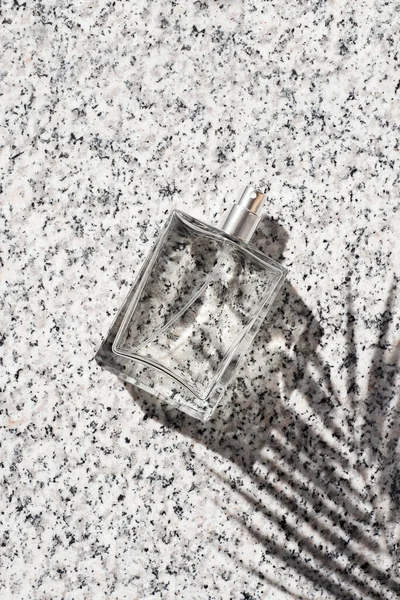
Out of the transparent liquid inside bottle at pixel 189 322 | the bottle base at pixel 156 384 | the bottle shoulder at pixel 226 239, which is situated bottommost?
the bottle base at pixel 156 384

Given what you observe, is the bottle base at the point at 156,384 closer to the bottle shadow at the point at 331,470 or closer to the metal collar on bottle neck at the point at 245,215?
the bottle shadow at the point at 331,470

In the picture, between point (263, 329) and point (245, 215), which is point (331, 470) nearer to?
point (263, 329)

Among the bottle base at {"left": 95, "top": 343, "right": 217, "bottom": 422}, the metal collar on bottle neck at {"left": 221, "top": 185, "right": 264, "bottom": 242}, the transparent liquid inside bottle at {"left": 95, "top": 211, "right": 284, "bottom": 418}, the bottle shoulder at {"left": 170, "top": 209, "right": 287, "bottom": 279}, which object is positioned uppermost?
the metal collar on bottle neck at {"left": 221, "top": 185, "right": 264, "bottom": 242}

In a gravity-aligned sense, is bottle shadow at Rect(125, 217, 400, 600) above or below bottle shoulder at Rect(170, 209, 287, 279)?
below

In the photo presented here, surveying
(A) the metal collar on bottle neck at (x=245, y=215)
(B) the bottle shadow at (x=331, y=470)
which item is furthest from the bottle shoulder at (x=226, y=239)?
(B) the bottle shadow at (x=331, y=470)

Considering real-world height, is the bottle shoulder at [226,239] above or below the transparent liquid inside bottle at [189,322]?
above

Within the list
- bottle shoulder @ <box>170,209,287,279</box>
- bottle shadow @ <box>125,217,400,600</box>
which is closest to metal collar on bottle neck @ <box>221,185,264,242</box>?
bottle shoulder @ <box>170,209,287,279</box>

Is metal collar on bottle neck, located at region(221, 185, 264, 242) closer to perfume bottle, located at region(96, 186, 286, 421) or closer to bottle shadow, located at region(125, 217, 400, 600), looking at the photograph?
perfume bottle, located at region(96, 186, 286, 421)
